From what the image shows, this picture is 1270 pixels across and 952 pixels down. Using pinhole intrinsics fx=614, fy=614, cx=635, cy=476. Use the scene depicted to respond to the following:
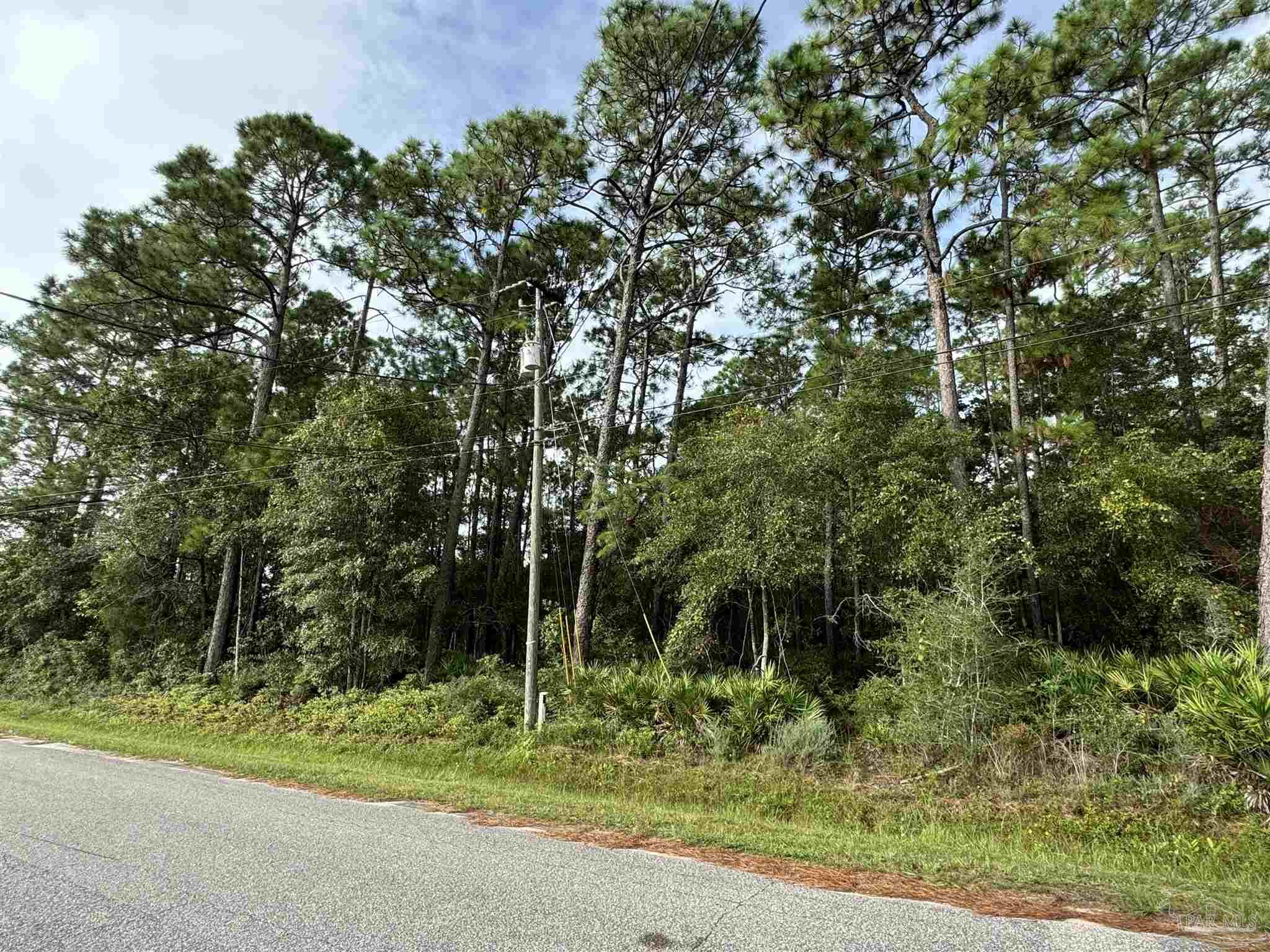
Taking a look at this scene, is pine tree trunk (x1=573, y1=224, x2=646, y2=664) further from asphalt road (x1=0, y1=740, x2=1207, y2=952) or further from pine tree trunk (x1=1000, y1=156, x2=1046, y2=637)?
asphalt road (x1=0, y1=740, x2=1207, y2=952)

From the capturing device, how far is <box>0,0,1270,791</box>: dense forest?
9.31 m

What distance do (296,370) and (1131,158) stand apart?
20.5 meters

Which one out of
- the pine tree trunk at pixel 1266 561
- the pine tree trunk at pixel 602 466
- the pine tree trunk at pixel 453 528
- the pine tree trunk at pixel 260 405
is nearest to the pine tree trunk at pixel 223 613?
the pine tree trunk at pixel 260 405

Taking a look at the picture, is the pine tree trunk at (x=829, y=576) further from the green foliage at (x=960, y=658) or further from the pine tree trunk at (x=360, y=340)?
the pine tree trunk at (x=360, y=340)

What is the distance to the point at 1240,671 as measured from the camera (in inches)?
252

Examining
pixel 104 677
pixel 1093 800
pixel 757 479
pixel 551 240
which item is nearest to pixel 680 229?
pixel 551 240

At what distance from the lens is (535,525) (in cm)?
1013

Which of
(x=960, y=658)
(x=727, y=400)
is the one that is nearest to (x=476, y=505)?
(x=727, y=400)

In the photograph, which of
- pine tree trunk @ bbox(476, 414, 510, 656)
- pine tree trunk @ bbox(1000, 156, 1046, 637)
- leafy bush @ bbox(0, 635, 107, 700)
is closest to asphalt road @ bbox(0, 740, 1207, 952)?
pine tree trunk @ bbox(1000, 156, 1046, 637)

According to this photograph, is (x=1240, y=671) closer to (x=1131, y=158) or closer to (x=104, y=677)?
(x=1131, y=158)

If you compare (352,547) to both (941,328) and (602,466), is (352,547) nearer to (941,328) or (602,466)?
(602,466)

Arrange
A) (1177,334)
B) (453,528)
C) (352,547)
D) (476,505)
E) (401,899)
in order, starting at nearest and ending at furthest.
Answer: (401,899) < (1177,334) < (352,547) < (453,528) < (476,505)

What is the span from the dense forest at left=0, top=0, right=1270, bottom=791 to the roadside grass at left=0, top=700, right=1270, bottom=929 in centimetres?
121

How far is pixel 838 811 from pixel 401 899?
17.2 feet
